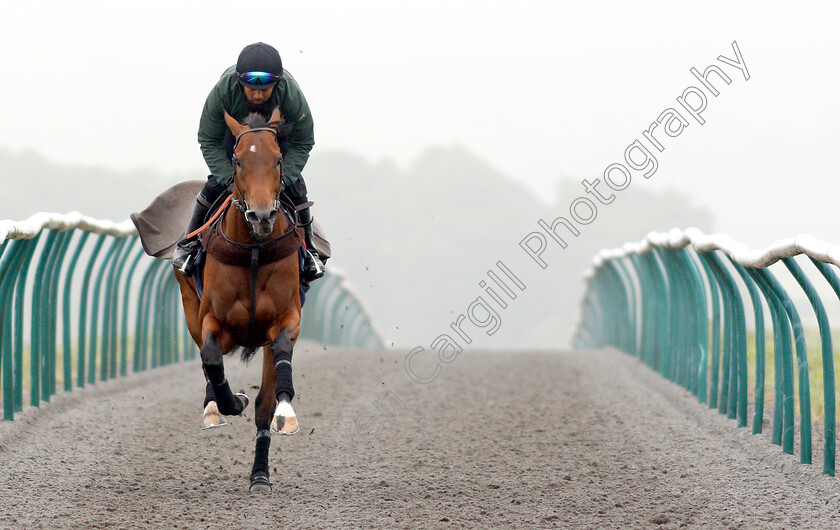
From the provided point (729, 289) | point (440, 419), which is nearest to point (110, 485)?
point (440, 419)

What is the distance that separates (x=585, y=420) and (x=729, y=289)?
1.48 metres

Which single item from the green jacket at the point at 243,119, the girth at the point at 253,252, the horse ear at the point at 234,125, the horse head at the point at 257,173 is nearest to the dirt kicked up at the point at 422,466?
the girth at the point at 253,252

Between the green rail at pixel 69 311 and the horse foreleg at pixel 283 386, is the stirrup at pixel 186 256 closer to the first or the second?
the horse foreleg at pixel 283 386

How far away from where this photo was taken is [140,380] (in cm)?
1116

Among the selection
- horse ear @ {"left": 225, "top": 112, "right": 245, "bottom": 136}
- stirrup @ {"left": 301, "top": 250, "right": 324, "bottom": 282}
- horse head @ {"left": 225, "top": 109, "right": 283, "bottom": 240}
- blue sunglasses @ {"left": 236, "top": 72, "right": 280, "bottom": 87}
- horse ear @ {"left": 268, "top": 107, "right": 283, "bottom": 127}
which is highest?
blue sunglasses @ {"left": 236, "top": 72, "right": 280, "bottom": 87}

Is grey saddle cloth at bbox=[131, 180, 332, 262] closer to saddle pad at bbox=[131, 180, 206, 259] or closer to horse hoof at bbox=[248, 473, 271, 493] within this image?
saddle pad at bbox=[131, 180, 206, 259]

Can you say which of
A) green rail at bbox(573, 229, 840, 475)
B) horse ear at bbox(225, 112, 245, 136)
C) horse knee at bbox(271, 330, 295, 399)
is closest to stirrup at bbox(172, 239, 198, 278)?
horse knee at bbox(271, 330, 295, 399)

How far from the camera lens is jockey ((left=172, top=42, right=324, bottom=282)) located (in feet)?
21.1

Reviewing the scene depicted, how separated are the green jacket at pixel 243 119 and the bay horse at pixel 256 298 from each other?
15 centimetres

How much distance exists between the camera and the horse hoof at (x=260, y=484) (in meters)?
6.20

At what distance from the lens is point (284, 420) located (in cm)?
628

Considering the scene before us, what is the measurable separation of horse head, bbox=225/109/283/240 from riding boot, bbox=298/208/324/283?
2.17ft

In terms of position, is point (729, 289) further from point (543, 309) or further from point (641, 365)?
point (543, 309)

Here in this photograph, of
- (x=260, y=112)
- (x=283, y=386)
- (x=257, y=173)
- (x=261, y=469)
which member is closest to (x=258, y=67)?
(x=260, y=112)
